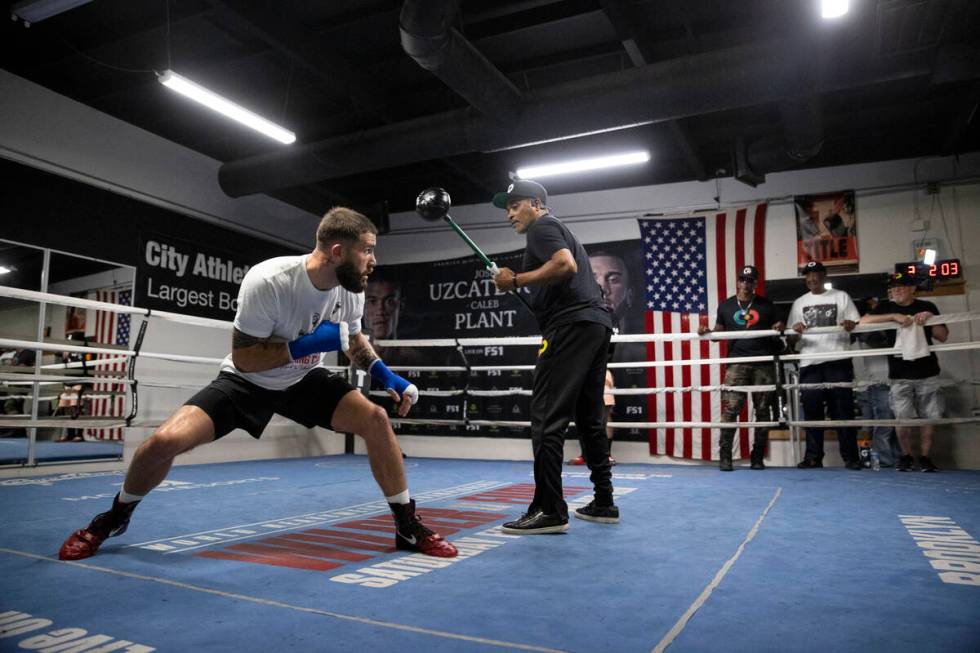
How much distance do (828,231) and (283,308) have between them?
6.27m

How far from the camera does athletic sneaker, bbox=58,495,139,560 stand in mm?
1931

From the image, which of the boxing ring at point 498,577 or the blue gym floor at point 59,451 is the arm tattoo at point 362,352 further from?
the blue gym floor at point 59,451

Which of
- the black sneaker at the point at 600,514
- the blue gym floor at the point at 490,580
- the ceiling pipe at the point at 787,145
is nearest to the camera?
the blue gym floor at the point at 490,580

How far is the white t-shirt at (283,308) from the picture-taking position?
203 centimetres

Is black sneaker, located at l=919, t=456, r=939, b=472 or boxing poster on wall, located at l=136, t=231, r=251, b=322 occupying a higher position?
boxing poster on wall, located at l=136, t=231, r=251, b=322

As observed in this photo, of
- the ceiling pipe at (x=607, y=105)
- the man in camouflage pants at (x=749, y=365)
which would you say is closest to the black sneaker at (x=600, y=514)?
the man in camouflage pants at (x=749, y=365)

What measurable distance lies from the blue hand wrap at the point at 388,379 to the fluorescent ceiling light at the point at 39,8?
12.5 feet

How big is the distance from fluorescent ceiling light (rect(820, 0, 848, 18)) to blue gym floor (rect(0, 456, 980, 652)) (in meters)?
3.03

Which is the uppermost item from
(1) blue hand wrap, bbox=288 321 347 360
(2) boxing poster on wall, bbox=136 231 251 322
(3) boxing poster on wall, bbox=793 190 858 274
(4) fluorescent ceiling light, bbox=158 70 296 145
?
(4) fluorescent ceiling light, bbox=158 70 296 145

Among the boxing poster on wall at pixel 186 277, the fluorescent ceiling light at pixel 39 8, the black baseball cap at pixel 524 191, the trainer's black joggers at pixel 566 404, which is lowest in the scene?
the trainer's black joggers at pixel 566 404

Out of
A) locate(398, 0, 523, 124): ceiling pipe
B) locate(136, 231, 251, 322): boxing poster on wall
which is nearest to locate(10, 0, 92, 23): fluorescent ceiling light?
locate(398, 0, 523, 124): ceiling pipe

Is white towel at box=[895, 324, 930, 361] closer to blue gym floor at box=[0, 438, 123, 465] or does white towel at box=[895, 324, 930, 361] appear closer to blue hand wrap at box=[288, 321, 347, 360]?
blue hand wrap at box=[288, 321, 347, 360]

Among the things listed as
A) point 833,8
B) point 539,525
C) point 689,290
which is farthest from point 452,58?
point 689,290

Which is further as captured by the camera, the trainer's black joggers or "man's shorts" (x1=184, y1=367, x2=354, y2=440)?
the trainer's black joggers
